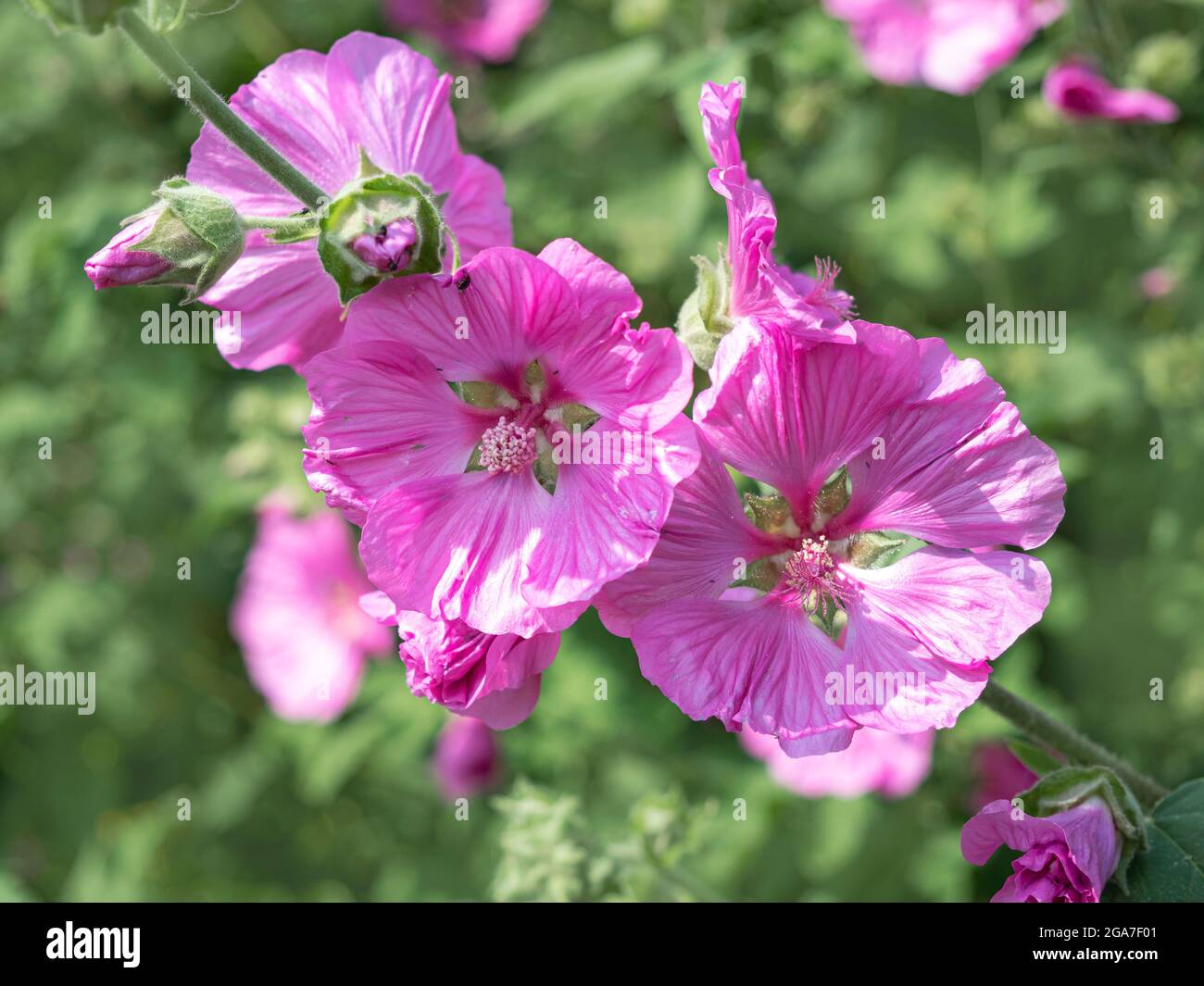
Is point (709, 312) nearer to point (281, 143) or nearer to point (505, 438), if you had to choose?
point (505, 438)

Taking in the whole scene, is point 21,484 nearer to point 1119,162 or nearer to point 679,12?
point 679,12

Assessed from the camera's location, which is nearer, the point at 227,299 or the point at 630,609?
the point at 630,609

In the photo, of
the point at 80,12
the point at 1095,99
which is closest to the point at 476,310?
the point at 80,12

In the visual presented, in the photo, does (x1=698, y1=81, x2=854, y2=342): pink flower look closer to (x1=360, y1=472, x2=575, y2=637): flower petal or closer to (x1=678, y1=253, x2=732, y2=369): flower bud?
(x1=678, y1=253, x2=732, y2=369): flower bud

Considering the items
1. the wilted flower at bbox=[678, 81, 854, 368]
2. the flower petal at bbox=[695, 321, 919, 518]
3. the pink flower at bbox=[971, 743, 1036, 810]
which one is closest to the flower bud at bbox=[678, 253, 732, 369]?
the wilted flower at bbox=[678, 81, 854, 368]

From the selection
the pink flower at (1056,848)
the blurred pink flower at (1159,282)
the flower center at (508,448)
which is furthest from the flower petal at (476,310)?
the blurred pink flower at (1159,282)

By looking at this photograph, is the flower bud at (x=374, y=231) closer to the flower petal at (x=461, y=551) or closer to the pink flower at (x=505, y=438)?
the pink flower at (x=505, y=438)

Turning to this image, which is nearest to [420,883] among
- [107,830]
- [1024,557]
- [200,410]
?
[107,830]

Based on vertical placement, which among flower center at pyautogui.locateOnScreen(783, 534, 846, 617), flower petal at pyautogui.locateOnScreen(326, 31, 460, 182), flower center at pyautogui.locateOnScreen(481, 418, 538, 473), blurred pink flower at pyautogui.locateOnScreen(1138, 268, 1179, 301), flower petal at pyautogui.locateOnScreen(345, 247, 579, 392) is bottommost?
flower center at pyautogui.locateOnScreen(783, 534, 846, 617)
